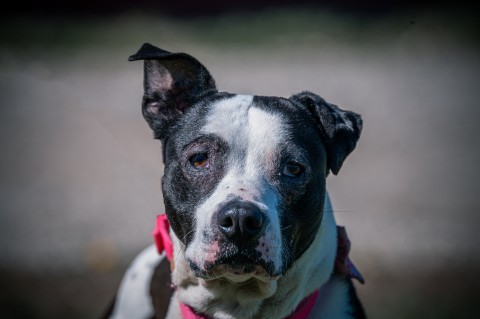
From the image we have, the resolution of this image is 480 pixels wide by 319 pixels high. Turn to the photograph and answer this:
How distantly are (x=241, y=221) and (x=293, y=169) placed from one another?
51 cm

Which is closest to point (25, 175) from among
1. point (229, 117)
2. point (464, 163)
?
point (464, 163)

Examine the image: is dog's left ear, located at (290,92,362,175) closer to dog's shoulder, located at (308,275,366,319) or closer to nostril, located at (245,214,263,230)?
dog's shoulder, located at (308,275,366,319)

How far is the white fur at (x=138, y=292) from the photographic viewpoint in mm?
3875

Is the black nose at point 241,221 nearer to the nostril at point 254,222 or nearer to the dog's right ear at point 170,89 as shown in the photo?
the nostril at point 254,222

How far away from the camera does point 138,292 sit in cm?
396

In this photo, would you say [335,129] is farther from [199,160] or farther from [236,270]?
[236,270]

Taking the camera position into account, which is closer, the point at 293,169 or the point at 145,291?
the point at 293,169

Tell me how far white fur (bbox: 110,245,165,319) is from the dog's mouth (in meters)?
0.89

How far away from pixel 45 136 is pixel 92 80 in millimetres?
2721

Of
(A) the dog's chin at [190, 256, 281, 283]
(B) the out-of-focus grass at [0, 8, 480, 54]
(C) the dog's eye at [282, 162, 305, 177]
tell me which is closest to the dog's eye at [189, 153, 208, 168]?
(C) the dog's eye at [282, 162, 305, 177]

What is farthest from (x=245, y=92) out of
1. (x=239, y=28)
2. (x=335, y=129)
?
(x=335, y=129)

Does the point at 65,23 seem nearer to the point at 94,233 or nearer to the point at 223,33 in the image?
the point at 223,33

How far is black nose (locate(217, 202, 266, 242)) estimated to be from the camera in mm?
2863

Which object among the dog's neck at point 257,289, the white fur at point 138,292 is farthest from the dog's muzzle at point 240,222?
the white fur at point 138,292
